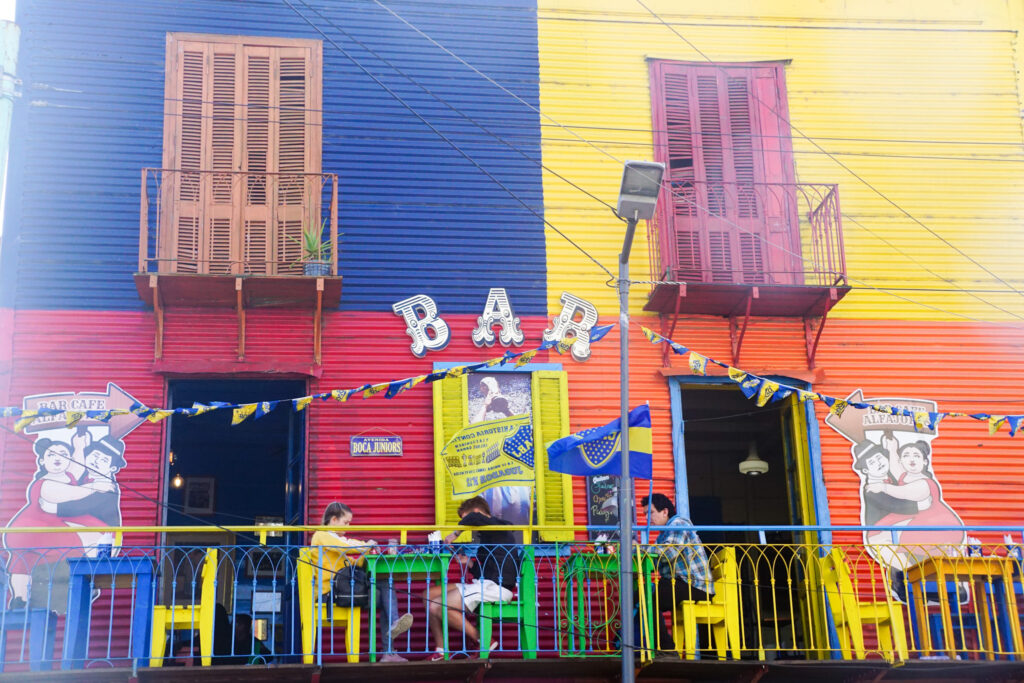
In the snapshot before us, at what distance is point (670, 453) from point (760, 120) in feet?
14.1

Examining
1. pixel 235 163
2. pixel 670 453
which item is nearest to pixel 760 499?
pixel 670 453

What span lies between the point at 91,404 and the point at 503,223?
16.2 ft

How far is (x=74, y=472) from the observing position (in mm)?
12656

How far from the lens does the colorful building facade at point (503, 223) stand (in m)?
13.1

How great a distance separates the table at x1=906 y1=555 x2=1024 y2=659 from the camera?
11.2 m

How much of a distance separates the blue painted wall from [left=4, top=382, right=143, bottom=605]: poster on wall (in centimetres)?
110

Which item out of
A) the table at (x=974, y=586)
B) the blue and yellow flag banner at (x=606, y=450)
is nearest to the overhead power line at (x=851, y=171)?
the table at (x=974, y=586)

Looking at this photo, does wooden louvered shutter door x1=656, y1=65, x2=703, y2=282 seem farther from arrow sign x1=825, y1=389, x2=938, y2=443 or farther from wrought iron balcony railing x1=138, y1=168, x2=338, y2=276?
wrought iron balcony railing x1=138, y1=168, x2=338, y2=276

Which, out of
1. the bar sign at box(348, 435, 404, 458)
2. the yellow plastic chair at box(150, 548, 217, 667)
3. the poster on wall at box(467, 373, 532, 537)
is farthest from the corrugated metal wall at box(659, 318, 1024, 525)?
the yellow plastic chair at box(150, 548, 217, 667)

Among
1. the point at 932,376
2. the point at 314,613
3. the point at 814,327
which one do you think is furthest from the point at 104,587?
the point at 932,376

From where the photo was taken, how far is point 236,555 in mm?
16031

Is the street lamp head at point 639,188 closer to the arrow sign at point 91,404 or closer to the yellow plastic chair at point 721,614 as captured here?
the yellow plastic chair at point 721,614

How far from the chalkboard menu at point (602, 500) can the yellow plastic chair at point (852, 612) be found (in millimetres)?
2411

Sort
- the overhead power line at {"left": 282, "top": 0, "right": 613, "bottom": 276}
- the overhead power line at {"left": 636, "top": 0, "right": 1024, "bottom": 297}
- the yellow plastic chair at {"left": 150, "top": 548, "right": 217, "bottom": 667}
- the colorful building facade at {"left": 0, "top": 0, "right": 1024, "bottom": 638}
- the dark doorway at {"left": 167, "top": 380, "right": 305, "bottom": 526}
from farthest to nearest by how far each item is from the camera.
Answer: the dark doorway at {"left": 167, "top": 380, "right": 305, "bottom": 526} → the overhead power line at {"left": 636, "top": 0, "right": 1024, "bottom": 297} → the overhead power line at {"left": 282, "top": 0, "right": 613, "bottom": 276} → the colorful building facade at {"left": 0, "top": 0, "right": 1024, "bottom": 638} → the yellow plastic chair at {"left": 150, "top": 548, "right": 217, "bottom": 667}
